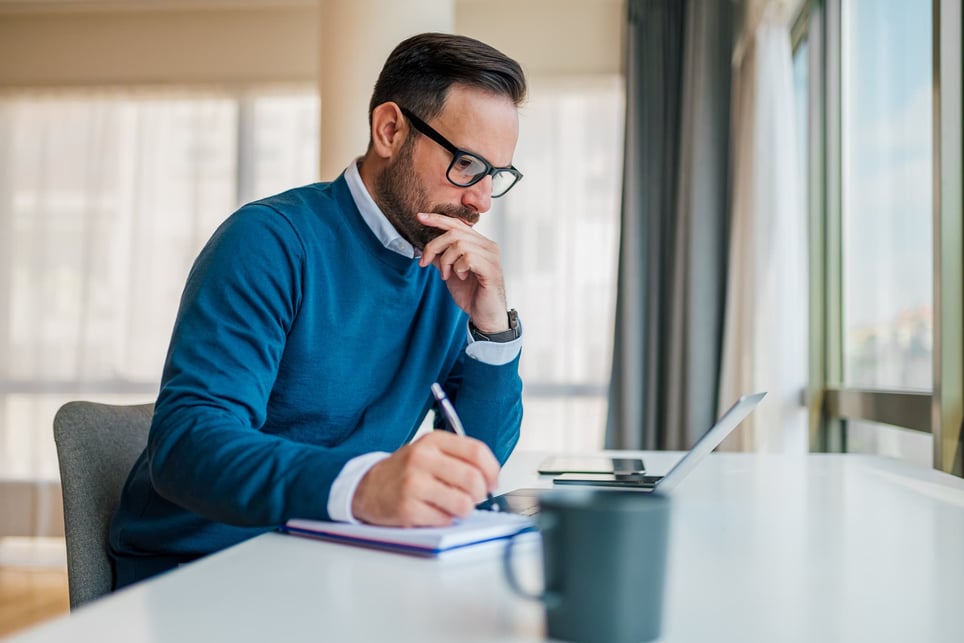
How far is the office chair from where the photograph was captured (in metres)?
1.15

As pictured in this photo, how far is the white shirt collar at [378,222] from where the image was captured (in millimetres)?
1363

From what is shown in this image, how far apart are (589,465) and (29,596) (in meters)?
3.27

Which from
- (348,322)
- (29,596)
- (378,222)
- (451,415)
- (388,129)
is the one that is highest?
(388,129)

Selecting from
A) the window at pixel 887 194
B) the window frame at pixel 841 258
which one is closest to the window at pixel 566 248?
the window frame at pixel 841 258

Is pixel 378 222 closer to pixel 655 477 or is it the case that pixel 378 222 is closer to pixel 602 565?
pixel 655 477

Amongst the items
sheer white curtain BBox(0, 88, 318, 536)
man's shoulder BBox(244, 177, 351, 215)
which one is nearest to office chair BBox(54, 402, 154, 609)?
man's shoulder BBox(244, 177, 351, 215)

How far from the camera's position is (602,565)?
1.69 feet

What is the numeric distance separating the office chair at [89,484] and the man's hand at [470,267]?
18.7 inches

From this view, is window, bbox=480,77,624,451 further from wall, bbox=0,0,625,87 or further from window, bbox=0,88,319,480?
window, bbox=0,88,319,480

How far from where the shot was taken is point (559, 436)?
4.53 meters

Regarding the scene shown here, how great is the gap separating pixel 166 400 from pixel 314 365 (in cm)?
30

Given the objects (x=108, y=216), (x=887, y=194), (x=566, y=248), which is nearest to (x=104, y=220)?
(x=108, y=216)

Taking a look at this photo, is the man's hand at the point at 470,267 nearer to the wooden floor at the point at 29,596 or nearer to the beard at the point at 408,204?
the beard at the point at 408,204

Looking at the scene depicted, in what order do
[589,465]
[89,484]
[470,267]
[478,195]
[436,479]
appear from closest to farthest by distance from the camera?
[436,479] < [89,484] < [470,267] < [478,195] < [589,465]
